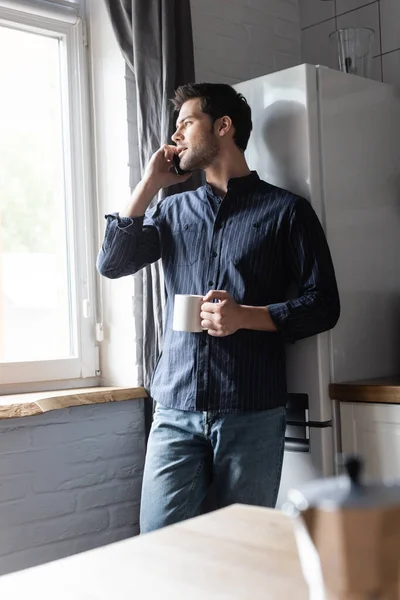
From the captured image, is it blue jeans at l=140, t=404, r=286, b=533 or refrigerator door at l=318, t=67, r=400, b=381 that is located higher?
refrigerator door at l=318, t=67, r=400, b=381

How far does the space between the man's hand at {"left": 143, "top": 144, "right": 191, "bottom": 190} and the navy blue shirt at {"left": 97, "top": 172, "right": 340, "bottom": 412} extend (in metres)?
0.08

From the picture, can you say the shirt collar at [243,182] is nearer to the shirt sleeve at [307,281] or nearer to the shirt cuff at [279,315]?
the shirt sleeve at [307,281]

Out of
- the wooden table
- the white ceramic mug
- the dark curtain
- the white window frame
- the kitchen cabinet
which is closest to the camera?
the wooden table

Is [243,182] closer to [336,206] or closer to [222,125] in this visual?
[222,125]

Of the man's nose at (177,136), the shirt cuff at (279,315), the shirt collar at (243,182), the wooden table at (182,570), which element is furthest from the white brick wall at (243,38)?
the wooden table at (182,570)

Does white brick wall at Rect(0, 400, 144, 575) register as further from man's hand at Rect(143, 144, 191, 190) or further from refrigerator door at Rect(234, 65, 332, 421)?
man's hand at Rect(143, 144, 191, 190)

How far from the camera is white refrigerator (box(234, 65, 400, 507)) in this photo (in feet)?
7.44

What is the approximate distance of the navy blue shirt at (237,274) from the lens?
81.5 inches

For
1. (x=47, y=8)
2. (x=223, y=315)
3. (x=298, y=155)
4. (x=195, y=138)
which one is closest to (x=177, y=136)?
(x=195, y=138)

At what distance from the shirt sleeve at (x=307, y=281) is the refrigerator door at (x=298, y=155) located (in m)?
0.12

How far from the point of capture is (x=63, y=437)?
2396mm

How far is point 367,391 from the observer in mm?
2174

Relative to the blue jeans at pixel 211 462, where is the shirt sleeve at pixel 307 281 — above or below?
above

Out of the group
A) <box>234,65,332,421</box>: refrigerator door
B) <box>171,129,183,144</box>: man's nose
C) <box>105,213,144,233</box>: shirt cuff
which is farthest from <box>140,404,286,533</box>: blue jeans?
<box>171,129,183,144</box>: man's nose
